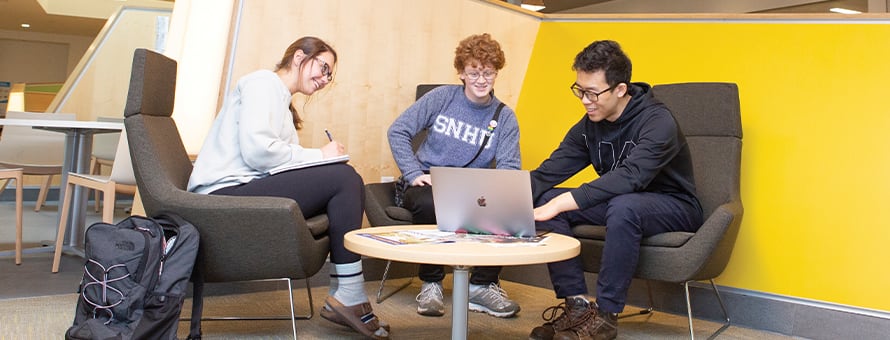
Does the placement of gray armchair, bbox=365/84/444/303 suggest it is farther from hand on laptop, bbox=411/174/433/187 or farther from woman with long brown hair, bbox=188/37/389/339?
woman with long brown hair, bbox=188/37/389/339

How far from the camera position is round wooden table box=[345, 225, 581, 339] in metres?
1.82

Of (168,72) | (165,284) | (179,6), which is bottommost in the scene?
(165,284)

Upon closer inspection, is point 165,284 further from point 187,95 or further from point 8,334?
point 187,95

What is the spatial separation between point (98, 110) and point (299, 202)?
5.34 meters

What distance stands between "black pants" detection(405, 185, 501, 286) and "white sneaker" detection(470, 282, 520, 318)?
42 millimetres

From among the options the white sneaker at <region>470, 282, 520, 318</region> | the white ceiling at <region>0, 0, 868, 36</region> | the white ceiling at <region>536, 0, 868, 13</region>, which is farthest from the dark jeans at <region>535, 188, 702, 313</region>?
the white ceiling at <region>536, 0, 868, 13</region>

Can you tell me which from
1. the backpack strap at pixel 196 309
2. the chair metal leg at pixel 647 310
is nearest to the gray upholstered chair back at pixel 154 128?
the backpack strap at pixel 196 309

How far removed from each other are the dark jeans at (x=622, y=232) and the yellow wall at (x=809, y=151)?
20.0 inches

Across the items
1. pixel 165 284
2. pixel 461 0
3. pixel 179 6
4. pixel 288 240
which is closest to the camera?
pixel 165 284

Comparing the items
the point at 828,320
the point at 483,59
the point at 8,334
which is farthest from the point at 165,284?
the point at 828,320

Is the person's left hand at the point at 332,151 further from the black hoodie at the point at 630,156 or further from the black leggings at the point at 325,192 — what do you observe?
the black hoodie at the point at 630,156

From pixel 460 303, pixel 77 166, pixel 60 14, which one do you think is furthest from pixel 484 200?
pixel 60 14

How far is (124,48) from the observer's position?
278 inches

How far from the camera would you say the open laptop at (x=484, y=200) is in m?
2.14
